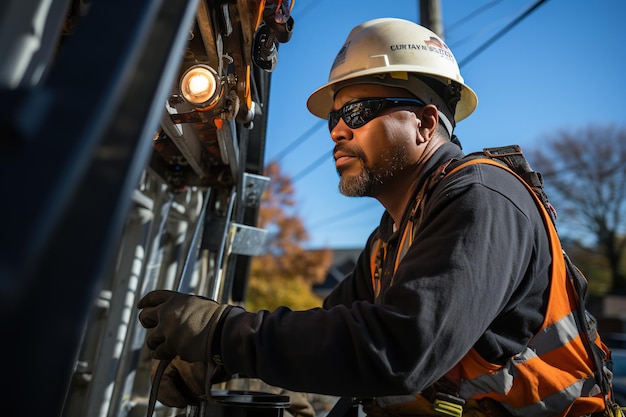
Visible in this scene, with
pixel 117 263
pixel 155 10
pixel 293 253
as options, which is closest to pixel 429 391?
pixel 155 10

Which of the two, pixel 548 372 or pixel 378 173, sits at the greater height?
pixel 378 173

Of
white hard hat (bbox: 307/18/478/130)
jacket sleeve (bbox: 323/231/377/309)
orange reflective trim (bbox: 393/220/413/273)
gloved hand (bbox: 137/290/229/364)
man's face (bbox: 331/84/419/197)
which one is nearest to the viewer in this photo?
gloved hand (bbox: 137/290/229/364)

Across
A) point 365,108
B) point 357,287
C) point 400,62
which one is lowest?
point 357,287

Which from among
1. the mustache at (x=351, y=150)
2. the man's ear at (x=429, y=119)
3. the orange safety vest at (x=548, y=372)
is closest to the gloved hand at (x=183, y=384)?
the orange safety vest at (x=548, y=372)

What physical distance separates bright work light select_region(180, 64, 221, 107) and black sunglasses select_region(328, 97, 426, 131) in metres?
0.61

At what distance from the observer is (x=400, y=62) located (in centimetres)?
244

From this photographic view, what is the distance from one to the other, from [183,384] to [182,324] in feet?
2.28

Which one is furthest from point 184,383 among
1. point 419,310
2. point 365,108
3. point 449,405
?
point 365,108

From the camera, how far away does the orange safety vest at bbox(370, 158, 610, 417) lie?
5.58 ft

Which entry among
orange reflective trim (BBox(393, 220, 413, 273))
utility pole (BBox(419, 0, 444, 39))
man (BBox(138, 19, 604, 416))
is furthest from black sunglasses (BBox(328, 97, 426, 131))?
utility pole (BBox(419, 0, 444, 39))

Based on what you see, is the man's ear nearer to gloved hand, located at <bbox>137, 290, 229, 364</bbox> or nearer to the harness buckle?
the harness buckle

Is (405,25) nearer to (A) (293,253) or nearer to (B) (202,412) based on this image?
(B) (202,412)

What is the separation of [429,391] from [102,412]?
1.93m

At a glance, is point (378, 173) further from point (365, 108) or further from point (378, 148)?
point (365, 108)
